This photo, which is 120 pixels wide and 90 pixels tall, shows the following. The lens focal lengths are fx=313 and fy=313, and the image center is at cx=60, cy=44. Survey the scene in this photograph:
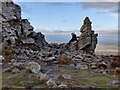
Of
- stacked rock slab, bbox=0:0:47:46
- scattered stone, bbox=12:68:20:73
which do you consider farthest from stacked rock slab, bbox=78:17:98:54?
scattered stone, bbox=12:68:20:73

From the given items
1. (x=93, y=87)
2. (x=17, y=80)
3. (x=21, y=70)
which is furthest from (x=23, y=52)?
(x=93, y=87)

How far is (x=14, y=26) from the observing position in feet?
147

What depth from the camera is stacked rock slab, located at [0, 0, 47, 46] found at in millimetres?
39906

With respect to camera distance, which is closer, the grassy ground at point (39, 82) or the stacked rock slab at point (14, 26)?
the grassy ground at point (39, 82)

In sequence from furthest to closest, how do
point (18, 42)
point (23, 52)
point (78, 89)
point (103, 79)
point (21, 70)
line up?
point (18, 42) → point (23, 52) → point (21, 70) → point (103, 79) → point (78, 89)

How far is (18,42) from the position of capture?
41250mm

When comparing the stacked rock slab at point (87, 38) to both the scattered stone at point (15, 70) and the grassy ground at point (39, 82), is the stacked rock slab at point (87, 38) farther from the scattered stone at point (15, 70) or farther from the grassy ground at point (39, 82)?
the grassy ground at point (39, 82)

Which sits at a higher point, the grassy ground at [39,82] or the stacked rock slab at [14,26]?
the stacked rock slab at [14,26]

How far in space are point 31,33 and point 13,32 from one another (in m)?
5.18

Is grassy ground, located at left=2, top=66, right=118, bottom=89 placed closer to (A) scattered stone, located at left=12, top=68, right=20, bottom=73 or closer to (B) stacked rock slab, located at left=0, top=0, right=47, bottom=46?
(A) scattered stone, located at left=12, top=68, right=20, bottom=73

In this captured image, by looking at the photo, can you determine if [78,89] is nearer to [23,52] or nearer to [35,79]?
[35,79]

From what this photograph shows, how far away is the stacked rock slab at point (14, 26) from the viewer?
39.9 m

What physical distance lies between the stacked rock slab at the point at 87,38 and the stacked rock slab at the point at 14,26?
23.0 feet

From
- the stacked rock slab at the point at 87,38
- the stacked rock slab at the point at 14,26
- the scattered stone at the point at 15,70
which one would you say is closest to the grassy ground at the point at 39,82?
the scattered stone at the point at 15,70
